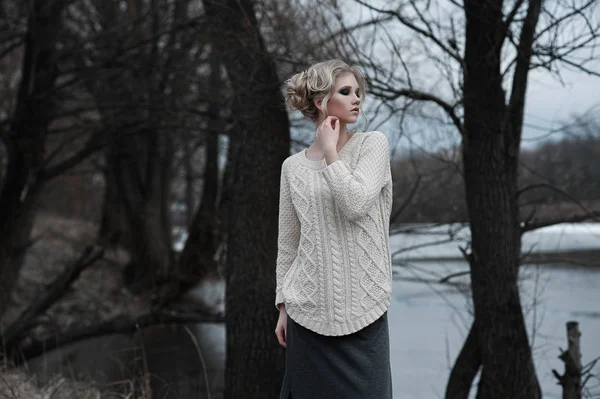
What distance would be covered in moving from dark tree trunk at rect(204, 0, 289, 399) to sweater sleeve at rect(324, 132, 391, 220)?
7.64 ft

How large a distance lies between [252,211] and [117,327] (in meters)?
2.97

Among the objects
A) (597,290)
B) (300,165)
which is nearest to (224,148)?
(300,165)

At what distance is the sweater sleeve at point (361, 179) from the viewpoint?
10.3 feet

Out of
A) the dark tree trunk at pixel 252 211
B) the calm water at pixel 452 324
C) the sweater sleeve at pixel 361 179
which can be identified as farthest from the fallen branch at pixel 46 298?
the sweater sleeve at pixel 361 179

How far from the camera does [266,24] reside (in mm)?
6008

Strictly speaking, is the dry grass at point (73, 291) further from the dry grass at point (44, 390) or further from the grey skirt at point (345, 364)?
the grey skirt at point (345, 364)

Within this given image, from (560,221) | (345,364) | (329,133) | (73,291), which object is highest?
(329,133)

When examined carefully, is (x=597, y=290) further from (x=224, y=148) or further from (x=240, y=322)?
(x=240, y=322)

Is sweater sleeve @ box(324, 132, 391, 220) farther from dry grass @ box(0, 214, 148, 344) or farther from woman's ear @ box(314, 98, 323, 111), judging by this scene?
dry grass @ box(0, 214, 148, 344)

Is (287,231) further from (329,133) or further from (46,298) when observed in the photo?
(46,298)

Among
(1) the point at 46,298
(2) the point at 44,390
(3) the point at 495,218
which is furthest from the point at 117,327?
(3) the point at 495,218

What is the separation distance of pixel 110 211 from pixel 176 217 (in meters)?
7.31

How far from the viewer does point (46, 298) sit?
8.92m

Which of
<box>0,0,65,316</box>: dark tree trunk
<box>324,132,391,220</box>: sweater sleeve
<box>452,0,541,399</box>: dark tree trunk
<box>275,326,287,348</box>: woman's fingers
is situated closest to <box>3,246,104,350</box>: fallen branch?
<box>0,0,65,316</box>: dark tree trunk
